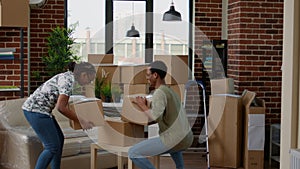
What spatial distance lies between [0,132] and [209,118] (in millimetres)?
2623

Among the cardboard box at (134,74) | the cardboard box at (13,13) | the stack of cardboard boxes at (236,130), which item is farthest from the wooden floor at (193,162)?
the cardboard box at (13,13)

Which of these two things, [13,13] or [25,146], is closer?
[25,146]

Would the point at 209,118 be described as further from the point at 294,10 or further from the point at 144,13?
the point at 294,10

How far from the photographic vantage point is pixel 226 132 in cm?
660

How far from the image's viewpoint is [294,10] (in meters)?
3.87

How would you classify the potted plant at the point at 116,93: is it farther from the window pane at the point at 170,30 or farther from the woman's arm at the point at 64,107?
the window pane at the point at 170,30

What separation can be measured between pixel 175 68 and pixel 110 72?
708 millimetres

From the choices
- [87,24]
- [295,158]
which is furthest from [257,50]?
[295,158]

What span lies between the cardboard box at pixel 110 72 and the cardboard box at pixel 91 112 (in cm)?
62

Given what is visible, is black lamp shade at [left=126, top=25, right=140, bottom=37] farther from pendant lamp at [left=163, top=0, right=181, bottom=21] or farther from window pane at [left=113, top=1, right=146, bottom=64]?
pendant lamp at [left=163, top=0, right=181, bottom=21]

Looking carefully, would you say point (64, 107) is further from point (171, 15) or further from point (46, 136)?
point (171, 15)

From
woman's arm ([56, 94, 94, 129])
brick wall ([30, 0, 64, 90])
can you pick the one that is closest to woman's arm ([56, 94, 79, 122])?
woman's arm ([56, 94, 94, 129])

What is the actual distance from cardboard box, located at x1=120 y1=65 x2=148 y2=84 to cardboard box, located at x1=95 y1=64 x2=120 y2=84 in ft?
0.49

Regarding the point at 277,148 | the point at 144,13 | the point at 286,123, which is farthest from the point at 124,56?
the point at 286,123
